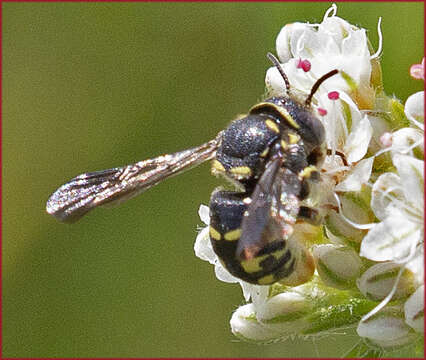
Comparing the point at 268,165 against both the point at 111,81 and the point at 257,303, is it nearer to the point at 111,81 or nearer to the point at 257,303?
the point at 257,303

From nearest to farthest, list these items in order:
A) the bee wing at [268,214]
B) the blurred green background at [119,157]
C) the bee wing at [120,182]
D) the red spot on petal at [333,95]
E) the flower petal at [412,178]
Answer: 1. the bee wing at [268,214]
2. the flower petal at [412,178]
3. the red spot on petal at [333,95]
4. the bee wing at [120,182]
5. the blurred green background at [119,157]

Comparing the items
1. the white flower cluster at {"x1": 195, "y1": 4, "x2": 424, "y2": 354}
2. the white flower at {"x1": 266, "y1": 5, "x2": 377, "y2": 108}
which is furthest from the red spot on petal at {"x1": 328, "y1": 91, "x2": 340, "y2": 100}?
the white flower at {"x1": 266, "y1": 5, "x2": 377, "y2": 108}

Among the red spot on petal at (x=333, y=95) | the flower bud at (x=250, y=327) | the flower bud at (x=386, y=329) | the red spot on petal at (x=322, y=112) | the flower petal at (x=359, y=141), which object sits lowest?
the flower bud at (x=386, y=329)

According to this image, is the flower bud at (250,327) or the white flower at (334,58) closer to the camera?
the white flower at (334,58)

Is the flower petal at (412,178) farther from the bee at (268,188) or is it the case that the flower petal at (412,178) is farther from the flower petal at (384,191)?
the bee at (268,188)

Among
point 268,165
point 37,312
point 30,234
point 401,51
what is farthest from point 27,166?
point 268,165

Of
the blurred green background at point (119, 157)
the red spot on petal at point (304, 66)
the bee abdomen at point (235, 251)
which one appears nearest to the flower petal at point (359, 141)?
the red spot on petal at point (304, 66)

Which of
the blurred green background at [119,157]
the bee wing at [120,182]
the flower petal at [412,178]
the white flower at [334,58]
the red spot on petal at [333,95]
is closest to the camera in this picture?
the flower petal at [412,178]
